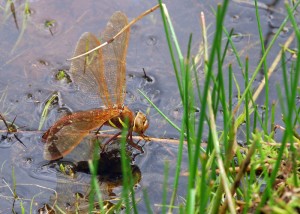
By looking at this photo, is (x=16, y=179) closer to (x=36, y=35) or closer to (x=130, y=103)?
(x=130, y=103)

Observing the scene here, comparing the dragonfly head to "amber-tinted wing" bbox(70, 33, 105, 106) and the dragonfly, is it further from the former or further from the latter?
"amber-tinted wing" bbox(70, 33, 105, 106)

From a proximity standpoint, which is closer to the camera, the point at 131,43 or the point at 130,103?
the point at 130,103

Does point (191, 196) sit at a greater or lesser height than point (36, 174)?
greater

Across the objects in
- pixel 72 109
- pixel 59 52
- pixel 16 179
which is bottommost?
pixel 16 179

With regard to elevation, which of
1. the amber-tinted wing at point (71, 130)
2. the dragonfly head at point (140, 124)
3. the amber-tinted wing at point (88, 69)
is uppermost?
the amber-tinted wing at point (88, 69)

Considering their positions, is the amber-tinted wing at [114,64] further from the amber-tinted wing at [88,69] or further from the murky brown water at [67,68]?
the murky brown water at [67,68]

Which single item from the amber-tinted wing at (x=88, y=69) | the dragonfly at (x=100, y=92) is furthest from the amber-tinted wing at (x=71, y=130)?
the amber-tinted wing at (x=88, y=69)

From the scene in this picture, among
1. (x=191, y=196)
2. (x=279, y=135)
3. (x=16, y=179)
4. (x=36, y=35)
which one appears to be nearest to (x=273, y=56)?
(x=279, y=135)
